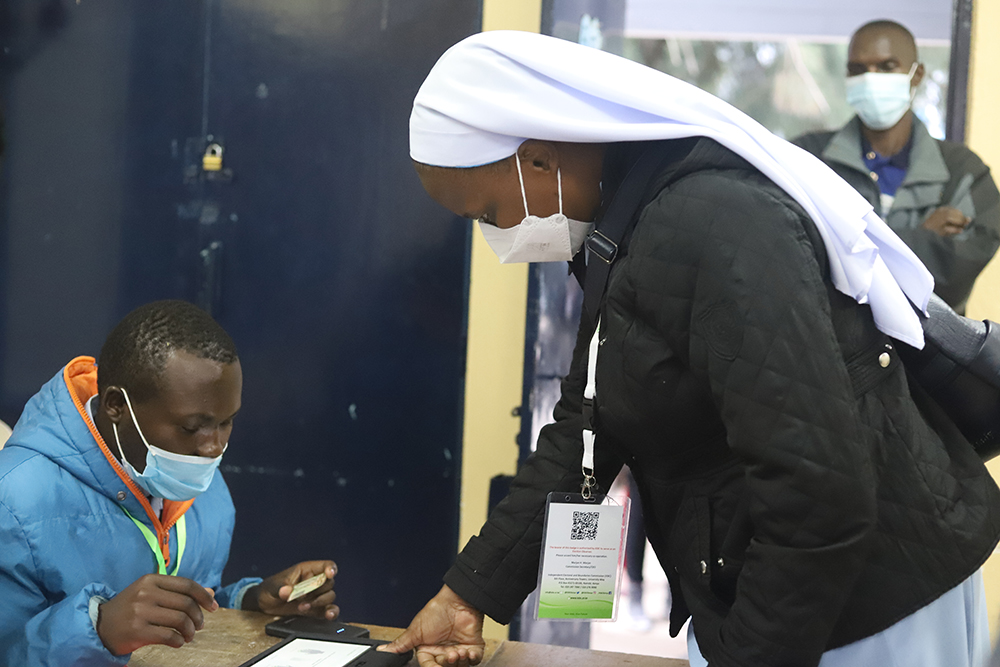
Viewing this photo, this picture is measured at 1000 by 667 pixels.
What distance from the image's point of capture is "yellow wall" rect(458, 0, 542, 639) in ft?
10.1

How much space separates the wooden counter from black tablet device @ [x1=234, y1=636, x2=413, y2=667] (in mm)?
59

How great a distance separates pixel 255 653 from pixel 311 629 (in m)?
0.12

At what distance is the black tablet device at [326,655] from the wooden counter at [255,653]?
0.06m

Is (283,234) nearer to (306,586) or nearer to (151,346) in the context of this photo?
(151,346)

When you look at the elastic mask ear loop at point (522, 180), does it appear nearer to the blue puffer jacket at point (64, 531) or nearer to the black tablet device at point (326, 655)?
the black tablet device at point (326, 655)

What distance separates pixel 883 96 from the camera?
2779 millimetres

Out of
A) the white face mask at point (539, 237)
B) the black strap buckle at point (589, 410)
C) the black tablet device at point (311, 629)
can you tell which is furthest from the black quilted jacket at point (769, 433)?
the black tablet device at point (311, 629)

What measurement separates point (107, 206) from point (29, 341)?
1.94 ft

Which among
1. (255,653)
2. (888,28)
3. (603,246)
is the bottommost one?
(255,653)

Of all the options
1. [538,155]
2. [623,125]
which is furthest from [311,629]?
[623,125]

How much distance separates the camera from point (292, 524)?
10.8 feet

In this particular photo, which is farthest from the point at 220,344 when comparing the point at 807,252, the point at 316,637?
the point at 807,252

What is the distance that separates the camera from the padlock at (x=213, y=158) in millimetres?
3271

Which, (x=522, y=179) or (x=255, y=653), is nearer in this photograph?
(x=522, y=179)
